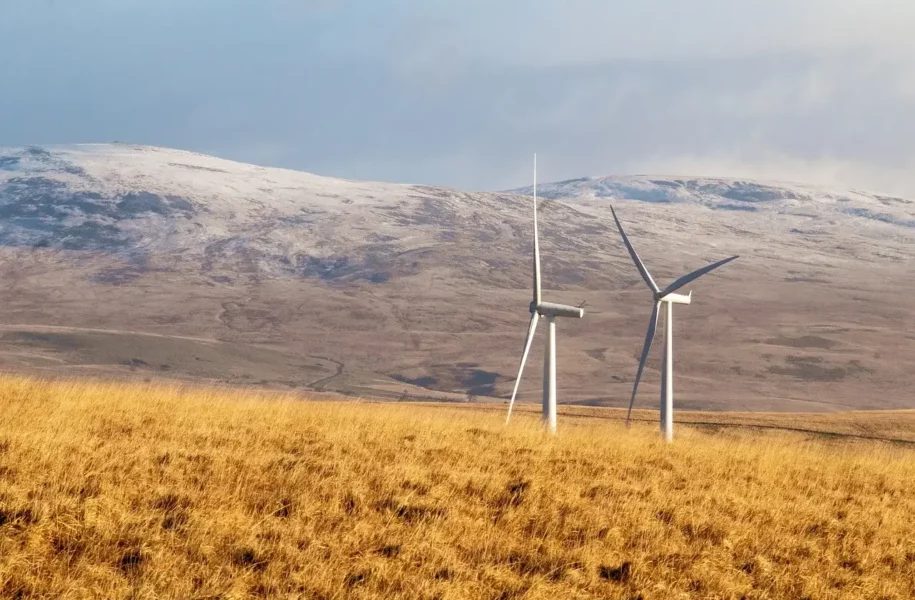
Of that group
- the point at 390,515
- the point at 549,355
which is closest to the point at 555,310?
the point at 549,355

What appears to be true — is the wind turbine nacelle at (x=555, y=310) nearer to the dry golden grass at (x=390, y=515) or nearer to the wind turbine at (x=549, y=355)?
the wind turbine at (x=549, y=355)

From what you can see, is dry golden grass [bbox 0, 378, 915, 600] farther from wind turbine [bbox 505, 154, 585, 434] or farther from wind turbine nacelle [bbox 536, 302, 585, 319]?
wind turbine nacelle [bbox 536, 302, 585, 319]

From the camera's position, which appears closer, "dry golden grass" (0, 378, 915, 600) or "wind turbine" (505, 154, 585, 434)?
"dry golden grass" (0, 378, 915, 600)

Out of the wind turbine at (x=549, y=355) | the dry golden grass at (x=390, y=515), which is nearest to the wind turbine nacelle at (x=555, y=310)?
the wind turbine at (x=549, y=355)

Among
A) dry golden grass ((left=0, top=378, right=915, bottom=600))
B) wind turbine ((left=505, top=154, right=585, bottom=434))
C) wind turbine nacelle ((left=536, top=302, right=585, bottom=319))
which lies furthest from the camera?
wind turbine nacelle ((left=536, top=302, right=585, bottom=319))

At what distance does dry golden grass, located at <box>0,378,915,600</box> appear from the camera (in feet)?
Answer: 32.7

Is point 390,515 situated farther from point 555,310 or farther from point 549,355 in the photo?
point 555,310

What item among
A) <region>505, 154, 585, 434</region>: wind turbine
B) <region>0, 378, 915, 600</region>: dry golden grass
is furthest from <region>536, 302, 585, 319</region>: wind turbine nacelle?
<region>0, 378, 915, 600</region>: dry golden grass

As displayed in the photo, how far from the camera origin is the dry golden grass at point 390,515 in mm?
9977

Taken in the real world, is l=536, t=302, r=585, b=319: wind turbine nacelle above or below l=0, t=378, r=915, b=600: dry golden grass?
above

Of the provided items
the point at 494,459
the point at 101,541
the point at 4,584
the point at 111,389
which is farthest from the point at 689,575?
the point at 111,389

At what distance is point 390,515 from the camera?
11.8 metres

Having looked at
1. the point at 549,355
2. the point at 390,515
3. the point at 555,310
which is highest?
the point at 555,310

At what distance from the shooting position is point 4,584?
910 cm
